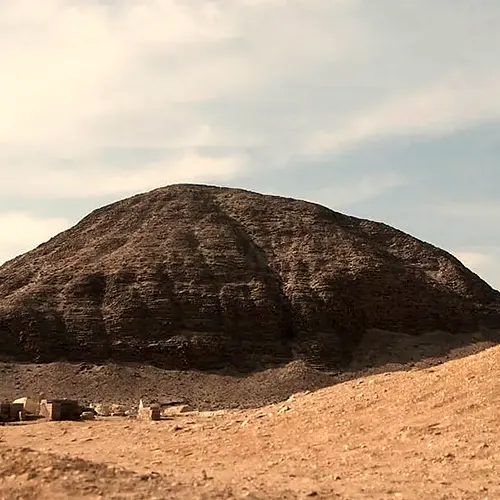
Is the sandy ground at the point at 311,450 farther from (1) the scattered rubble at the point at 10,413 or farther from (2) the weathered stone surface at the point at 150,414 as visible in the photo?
(1) the scattered rubble at the point at 10,413

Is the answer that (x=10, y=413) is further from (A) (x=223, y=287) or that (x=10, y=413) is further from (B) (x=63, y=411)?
(A) (x=223, y=287)

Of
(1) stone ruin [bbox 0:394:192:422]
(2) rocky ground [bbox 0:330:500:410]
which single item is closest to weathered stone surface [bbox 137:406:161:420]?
(1) stone ruin [bbox 0:394:192:422]

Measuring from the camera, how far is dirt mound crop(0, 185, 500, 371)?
202 ft

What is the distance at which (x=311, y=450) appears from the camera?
13.2 meters

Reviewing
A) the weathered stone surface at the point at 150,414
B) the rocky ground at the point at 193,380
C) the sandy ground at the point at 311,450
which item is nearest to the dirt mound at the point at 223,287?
the rocky ground at the point at 193,380

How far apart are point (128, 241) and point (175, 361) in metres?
16.6

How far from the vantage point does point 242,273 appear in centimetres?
6950

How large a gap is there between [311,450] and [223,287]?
54.3m

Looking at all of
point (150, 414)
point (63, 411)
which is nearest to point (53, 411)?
point (63, 411)

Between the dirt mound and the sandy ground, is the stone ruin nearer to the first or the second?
the sandy ground

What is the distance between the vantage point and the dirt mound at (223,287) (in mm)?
61500

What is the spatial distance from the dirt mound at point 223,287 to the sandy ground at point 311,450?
42.7 metres

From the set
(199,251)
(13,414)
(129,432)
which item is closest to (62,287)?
(199,251)

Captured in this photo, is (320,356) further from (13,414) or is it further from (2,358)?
(13,414)
